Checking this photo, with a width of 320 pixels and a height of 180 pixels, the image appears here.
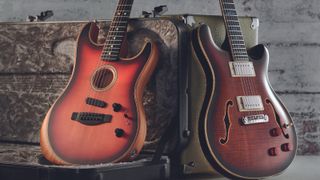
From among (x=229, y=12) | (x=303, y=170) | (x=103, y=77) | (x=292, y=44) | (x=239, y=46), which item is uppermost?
(x=292, y=44)

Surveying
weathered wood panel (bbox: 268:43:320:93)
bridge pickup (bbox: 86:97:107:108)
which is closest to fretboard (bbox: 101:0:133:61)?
bridge pickup (bbox: 86:97:107:108)

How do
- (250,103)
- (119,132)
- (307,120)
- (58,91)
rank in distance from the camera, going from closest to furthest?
1. (119,132)
2. (250,103)
3. (58,91)
4. (307,120)

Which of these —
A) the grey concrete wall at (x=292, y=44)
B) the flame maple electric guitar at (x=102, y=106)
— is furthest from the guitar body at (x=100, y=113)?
the grey concrete wall at (x=292, y=44)

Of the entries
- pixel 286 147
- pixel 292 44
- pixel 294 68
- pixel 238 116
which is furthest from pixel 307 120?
pixel 238 116

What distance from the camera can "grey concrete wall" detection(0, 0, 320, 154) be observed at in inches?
102

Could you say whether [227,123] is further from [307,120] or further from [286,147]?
[307,120]

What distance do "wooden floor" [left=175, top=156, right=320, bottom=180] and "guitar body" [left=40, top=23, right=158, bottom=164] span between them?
1.09 feet

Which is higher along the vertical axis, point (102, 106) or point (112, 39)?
point (112, 39)

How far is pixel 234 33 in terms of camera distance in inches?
75.5

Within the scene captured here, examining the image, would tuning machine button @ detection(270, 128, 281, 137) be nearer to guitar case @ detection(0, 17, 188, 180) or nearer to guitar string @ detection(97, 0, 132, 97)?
guitar case @ detection(0, 17, 188, 180)

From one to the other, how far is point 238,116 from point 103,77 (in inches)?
17.4

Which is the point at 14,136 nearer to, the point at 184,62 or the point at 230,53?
the point at 184,62

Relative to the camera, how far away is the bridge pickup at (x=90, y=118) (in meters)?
1.79

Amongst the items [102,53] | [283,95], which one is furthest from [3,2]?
[283,95]
